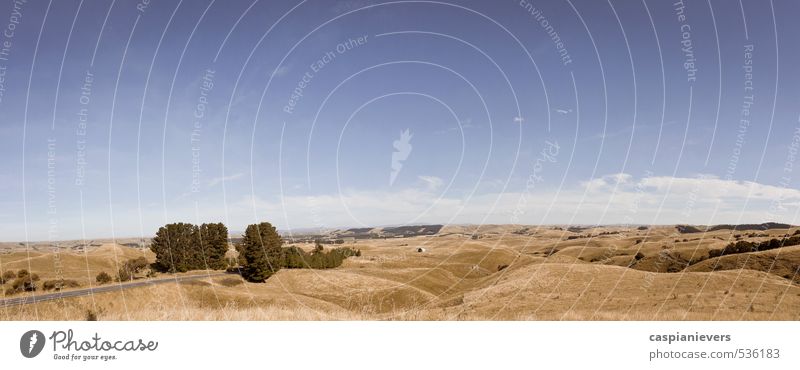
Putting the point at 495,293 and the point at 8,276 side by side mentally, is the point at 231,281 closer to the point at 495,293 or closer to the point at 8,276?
the point at 8,276

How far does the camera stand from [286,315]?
14.0 m

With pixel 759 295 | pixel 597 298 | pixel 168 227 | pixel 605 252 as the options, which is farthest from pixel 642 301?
pixel 168 227

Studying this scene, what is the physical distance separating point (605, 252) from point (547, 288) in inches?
2556

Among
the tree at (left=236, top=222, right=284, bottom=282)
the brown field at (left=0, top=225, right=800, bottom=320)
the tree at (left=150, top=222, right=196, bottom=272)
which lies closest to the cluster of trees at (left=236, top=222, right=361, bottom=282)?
the tree at (left=236, top=222, right=284, bottom=282)

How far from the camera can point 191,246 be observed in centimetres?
9700

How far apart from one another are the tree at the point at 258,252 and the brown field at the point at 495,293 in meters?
2.61

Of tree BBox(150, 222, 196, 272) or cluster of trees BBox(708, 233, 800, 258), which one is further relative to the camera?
tree BBox(150, 222, 196, 272)

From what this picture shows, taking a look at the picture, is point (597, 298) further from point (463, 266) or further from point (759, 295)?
point (463, 266)

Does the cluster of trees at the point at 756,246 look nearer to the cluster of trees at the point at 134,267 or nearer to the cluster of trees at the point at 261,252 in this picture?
the cluster of trees at the point at 261,252

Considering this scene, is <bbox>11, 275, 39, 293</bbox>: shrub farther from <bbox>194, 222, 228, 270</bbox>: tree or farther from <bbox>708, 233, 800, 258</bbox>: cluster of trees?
<bbox>708, 233, 800, 258</bbox>: cluster of trees

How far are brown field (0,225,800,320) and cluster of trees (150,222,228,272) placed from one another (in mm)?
16907

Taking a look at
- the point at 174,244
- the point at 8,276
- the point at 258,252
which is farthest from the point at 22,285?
the point at 174,244

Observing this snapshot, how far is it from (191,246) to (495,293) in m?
73.6

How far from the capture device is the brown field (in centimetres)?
1959
